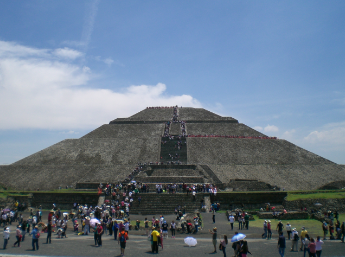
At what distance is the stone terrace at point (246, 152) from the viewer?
34.7 m

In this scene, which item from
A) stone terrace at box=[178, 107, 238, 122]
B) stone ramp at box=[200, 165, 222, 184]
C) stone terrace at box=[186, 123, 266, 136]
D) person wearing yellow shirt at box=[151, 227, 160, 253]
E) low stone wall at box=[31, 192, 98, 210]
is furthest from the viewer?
stone terrace at box=[178, 107, 238, 122]

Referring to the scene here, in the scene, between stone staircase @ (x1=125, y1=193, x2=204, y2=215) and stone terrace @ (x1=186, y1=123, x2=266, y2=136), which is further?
stone terrace @ (x1=186, y1=123, x2=266, y2=136)

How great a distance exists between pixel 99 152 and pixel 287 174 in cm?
2119

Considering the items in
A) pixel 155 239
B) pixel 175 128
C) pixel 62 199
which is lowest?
pixel 155 239

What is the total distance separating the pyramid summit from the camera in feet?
93.7

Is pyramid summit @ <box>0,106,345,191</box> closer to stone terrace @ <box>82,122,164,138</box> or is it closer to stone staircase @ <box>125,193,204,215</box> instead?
stone terrace @ <box>82,122,164,138</box>

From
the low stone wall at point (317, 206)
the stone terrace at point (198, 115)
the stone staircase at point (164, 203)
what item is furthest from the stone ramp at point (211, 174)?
the stone terrace at point (198, 115)

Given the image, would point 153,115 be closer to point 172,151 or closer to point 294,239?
point 172,151

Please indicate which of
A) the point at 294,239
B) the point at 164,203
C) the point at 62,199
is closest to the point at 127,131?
the point at 62,199

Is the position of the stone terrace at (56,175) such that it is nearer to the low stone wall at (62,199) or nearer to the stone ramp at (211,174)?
Answer: the low stone wall at (62,199)

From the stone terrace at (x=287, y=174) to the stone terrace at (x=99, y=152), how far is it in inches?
345

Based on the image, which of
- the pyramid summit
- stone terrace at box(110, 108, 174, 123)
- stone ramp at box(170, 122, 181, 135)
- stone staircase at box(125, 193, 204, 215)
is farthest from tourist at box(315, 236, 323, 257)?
stone terrace at box(110, 108, 174, 123)

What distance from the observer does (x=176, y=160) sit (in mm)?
34750

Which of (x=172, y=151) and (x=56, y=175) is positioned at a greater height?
(x=172, y=151)
